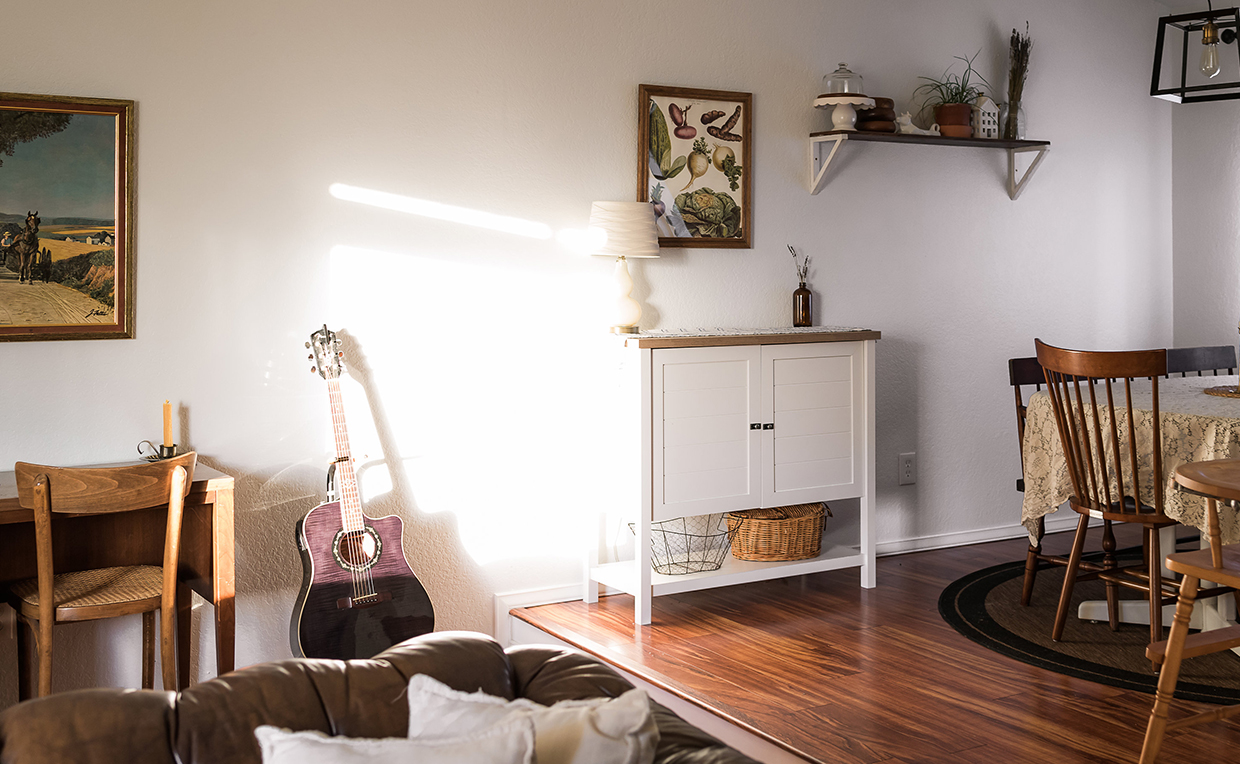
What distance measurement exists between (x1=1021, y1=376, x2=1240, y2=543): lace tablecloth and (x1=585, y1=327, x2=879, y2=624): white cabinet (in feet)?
1.86

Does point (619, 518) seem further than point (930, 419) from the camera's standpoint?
No

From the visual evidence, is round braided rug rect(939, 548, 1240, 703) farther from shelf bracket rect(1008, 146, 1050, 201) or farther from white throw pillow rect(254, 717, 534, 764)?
white throw pillow rect(254, 717, 534, 764)

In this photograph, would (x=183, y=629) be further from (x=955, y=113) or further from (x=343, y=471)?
(x=955, y=113)

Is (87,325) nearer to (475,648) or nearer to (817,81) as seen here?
(475,648)

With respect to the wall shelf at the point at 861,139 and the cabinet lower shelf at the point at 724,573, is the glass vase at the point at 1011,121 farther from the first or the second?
the cabinet lower shelf at the point at 724,573

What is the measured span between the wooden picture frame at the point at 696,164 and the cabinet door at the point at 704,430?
59 cm

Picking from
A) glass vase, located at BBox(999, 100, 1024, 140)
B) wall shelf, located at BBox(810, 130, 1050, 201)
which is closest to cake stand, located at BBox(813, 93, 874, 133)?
wall shelf, located at BBox(810, 130, 1050, 201)

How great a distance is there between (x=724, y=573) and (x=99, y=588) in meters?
1.89

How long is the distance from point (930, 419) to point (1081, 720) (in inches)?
79.0

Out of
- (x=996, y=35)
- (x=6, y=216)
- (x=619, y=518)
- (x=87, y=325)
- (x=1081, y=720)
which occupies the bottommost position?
(x=1081, y=720)

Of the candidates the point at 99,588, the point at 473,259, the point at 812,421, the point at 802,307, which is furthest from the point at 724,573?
the point at 99,588

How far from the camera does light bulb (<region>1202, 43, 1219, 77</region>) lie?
2.97 metres

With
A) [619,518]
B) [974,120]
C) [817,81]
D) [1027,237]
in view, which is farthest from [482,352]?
[1027,237]

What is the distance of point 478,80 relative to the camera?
3.42 m
